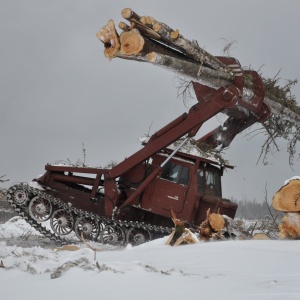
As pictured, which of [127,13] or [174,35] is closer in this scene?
[127,13]

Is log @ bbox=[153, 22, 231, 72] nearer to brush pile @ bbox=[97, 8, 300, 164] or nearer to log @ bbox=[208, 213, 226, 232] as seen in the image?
brush pile @ bbox=[97, 8, 300, 164]

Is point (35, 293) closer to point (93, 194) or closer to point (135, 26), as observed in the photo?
point (135, 26)

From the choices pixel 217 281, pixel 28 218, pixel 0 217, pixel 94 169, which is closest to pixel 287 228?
pixel 217 281

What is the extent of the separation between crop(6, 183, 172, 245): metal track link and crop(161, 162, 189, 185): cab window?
51.2 inches

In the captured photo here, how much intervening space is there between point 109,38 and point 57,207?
5082mm

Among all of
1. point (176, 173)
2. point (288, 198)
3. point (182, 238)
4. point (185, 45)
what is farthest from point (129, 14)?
point (176, 173)

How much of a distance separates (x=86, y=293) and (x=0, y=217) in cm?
3691

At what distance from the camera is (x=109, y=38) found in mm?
7312

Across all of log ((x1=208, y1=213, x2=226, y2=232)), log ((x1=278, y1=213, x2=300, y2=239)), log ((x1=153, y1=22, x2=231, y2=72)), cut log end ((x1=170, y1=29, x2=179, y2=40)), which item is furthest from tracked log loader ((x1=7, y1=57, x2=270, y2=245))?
log ((x1=278, y1=213, x2=300, y2=239))

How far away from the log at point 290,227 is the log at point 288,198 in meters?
0.11

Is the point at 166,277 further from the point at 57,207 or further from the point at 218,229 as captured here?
the point at 57,207

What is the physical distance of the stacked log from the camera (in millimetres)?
6012

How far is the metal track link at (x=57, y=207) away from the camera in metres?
10.5

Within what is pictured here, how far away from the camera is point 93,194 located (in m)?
11.2
